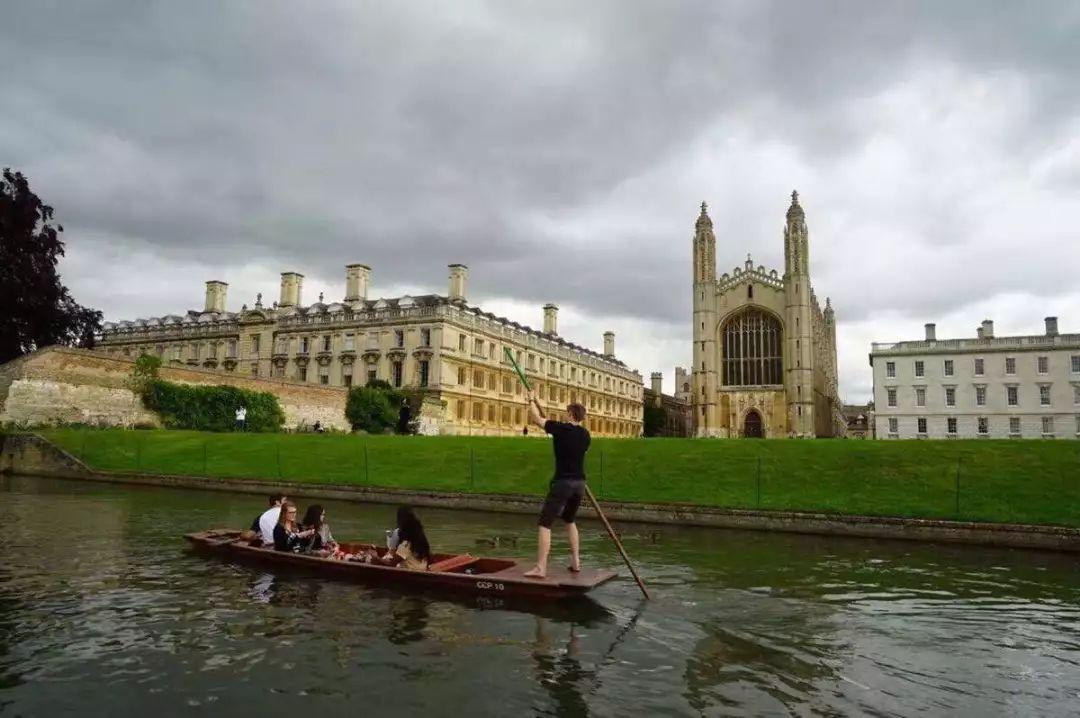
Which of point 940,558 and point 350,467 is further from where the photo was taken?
point 350,467

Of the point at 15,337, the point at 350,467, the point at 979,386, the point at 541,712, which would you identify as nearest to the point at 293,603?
the point at 541,712

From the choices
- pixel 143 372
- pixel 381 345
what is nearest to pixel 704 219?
pixel 381 345

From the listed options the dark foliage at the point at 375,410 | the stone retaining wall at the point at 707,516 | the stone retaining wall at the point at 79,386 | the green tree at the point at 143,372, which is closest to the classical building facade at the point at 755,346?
the dark foliage at the point at 375,410

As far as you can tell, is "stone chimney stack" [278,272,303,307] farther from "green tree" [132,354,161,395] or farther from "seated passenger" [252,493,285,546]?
"seated passenger" [252,493,285,546]

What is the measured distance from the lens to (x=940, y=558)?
14148 millimetres

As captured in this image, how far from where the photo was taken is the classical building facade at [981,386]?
61.8 meters

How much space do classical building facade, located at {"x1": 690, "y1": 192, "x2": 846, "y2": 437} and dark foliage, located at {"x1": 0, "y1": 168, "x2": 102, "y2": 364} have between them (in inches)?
2047

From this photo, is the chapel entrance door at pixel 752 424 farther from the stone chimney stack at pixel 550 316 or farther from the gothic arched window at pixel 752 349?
the stone chimney stack at pixel 550 316

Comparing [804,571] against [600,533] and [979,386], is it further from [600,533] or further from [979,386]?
[979,386]

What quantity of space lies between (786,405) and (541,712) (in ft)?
220

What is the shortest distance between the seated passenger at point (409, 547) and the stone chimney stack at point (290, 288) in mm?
60322

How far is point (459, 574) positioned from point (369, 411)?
142 feet

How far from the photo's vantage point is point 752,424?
70312 millimetres

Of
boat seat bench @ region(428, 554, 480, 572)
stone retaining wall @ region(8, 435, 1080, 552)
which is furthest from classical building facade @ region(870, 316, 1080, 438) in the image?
boat seat bench @ region(428, 554, 480, 572)
